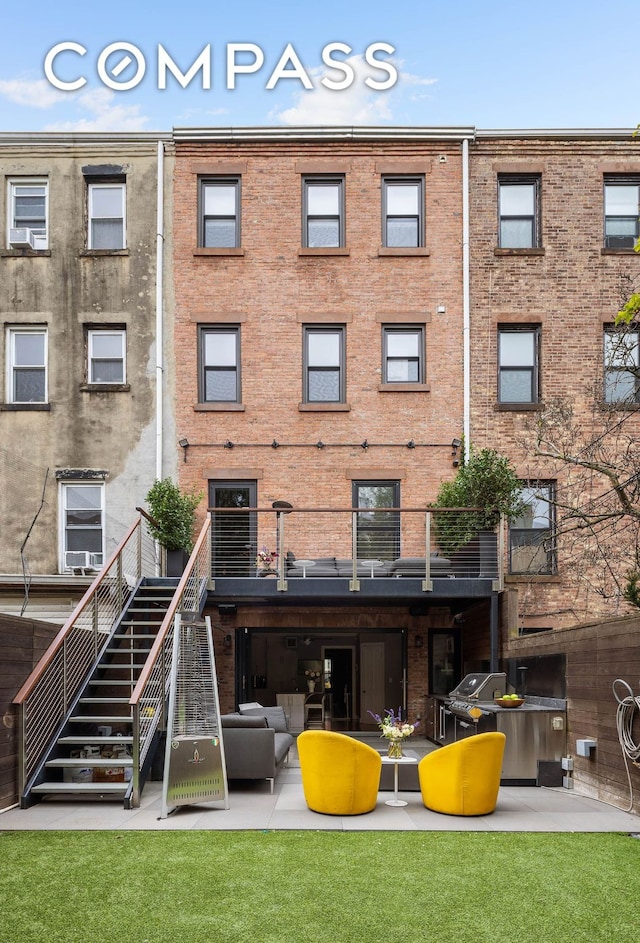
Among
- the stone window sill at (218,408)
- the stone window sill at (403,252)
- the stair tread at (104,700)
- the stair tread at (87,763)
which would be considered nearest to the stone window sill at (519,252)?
the stone window sill at (403,252)

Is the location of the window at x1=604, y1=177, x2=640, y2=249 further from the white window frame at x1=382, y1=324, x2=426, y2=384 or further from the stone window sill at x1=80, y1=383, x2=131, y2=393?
the stone window sill at x1=80, y1=383, x2=131, y2=393

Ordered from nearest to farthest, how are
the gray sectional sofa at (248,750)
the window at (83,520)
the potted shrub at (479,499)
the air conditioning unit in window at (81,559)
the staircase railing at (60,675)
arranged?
the staircase railing at (60,675) → the gray sectional sofa at (248,750) → the potted shrub at (479,499) → the air conditioning unit in window at (81,559) → the window at (83,520)

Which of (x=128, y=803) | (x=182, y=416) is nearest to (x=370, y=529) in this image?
(x=182, y=416)

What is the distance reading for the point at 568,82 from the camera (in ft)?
43.9

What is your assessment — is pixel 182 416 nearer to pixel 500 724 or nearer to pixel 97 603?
pixel 97 603

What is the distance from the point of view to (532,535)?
14.8 metres

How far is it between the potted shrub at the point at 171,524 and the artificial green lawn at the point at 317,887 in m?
6.48

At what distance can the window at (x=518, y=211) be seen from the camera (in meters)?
15.4

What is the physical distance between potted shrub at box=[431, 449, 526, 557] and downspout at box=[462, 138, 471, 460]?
1196 mm

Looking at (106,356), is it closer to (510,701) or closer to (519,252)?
(519,252)

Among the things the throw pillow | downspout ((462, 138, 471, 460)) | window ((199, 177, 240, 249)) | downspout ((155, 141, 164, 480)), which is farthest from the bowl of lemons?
window ((199, 177, 240, 249))

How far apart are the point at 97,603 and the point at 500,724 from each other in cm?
560

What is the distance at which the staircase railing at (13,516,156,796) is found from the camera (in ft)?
28.6

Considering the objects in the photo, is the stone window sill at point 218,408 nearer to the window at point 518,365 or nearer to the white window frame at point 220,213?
the white window frame at point 220,213
